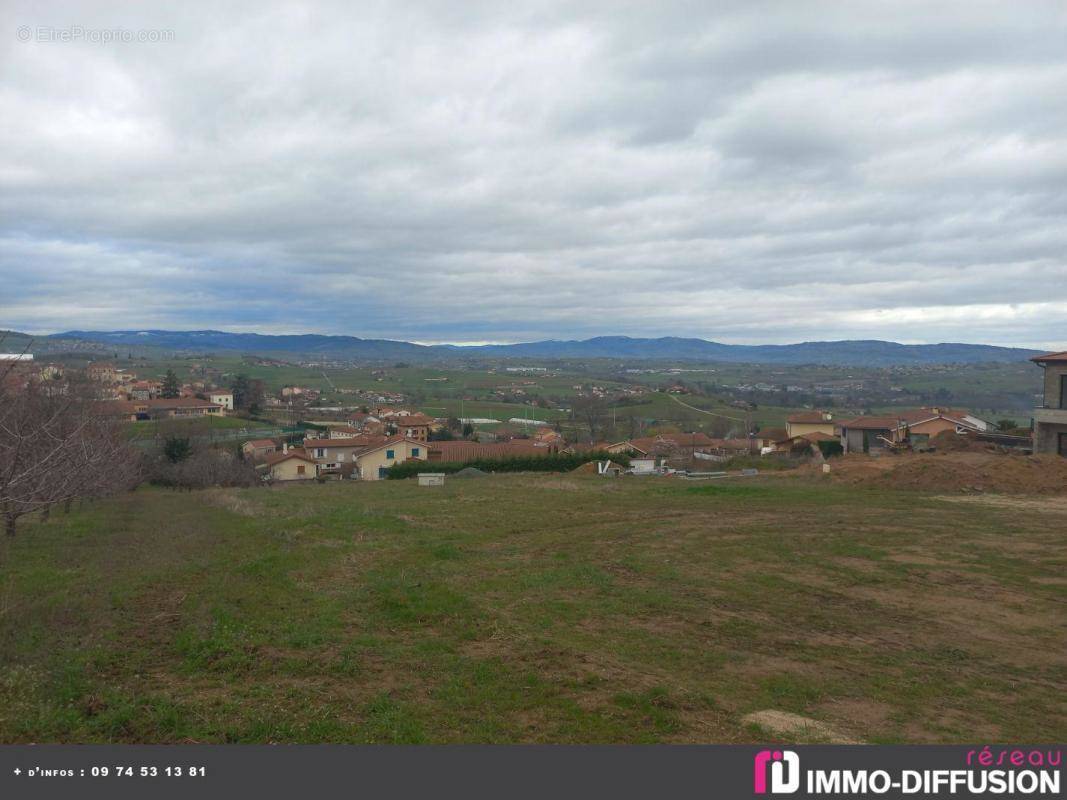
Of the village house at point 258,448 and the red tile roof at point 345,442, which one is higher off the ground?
the red tile roof at point 345,442

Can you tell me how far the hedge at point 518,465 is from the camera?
39.7 metres

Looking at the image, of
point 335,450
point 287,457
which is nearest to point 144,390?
point 335,450

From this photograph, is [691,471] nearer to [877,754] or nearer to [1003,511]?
[1003,511]

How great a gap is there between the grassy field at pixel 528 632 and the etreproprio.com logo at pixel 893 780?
1.99 ft

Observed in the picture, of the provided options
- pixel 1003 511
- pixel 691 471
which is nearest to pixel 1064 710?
pixel 1003 511

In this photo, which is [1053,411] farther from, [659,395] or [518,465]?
[659,395]

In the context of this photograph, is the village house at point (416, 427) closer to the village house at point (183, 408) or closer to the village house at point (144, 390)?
the village house at point (183, 408)

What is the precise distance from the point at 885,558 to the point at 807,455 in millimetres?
32088

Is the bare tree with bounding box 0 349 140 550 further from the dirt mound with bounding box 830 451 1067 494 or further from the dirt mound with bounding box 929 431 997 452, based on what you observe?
the dirt mound with bounding box 929 431 997 452

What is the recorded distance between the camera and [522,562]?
1305cm

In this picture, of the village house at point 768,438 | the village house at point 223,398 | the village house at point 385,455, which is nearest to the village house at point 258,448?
the village house at point 385,455

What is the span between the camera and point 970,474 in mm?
25469

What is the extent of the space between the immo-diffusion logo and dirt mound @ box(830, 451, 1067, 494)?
2394cm

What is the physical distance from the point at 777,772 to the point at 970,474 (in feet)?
83.5
